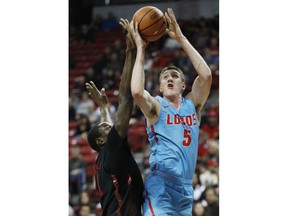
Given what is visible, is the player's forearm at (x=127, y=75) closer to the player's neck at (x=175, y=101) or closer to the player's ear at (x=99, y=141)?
the player's neck at (x=175, y=101)

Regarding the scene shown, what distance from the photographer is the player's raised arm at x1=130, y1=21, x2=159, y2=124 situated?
4.80 meters

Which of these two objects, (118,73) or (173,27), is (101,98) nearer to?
(173,27)

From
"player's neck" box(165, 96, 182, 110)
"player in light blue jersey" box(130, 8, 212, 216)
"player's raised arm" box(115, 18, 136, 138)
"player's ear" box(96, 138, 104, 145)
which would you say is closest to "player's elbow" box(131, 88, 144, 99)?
"player in light blue jersey" box(130, 8, 212, 216)

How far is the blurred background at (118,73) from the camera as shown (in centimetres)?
936

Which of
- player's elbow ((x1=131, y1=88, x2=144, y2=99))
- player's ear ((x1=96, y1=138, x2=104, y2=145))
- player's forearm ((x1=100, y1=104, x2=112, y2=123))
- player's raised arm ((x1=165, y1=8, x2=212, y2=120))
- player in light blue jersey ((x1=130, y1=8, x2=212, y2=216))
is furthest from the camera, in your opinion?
player's forearm ((x1=100, y1=104, x2=112, y2=123))

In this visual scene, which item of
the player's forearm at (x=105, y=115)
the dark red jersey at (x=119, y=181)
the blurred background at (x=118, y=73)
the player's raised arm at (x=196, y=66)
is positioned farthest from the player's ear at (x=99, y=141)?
the blurred background at (x=118, y=73)

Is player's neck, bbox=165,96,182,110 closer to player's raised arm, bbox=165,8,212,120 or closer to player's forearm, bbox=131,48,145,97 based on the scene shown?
player's raised arm, bbox=165,8,212,120

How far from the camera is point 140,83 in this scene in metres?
4.80

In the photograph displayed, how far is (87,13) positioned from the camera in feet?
48.5
